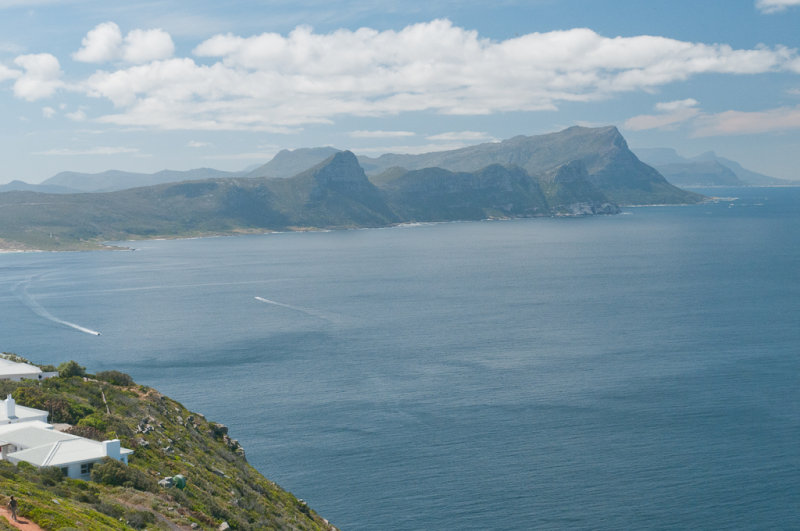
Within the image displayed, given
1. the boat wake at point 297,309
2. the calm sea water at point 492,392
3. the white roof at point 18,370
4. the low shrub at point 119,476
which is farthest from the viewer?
the boat wake at point 297,309

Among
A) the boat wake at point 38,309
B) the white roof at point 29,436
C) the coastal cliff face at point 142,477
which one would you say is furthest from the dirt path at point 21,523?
the boat wake at point 38,309

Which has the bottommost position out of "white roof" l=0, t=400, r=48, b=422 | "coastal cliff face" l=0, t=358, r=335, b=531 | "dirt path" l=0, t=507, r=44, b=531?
"coastal cliff face" l=0, t=358, r=335, b=531

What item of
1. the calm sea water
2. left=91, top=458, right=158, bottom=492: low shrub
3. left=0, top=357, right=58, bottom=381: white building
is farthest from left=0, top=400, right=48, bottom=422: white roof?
the calm sea water

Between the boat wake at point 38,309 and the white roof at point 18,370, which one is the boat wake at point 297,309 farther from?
the white roof at point 18,370

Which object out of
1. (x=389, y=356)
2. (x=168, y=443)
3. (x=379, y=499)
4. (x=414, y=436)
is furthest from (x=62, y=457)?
(x=389, y=356)

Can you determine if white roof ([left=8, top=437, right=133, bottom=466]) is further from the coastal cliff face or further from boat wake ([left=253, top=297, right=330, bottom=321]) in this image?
boat wake ([left=253, top=297, right=330, bottom=321])

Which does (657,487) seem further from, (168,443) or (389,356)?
(389,356)

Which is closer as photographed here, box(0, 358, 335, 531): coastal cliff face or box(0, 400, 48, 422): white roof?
box(0, 358, 335, 531): coastal cliff face
